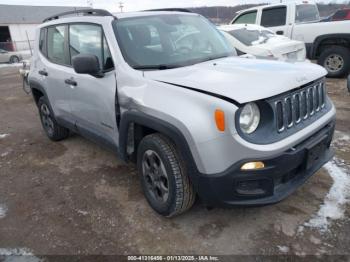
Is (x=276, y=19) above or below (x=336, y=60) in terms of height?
above

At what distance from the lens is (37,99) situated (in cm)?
552

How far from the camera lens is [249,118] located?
2.42 meters

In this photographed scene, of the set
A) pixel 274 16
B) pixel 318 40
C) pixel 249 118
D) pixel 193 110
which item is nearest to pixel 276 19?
pixel 274 16

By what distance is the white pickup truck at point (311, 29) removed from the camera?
7.99 m

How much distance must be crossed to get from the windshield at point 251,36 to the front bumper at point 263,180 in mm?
5113

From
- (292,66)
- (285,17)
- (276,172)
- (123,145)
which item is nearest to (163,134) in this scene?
(123,145)

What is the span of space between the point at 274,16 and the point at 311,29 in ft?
4.22

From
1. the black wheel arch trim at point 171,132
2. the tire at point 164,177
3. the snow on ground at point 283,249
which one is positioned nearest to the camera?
the black wheel arch trim at point 171,132

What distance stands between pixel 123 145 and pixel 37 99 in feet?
10.0

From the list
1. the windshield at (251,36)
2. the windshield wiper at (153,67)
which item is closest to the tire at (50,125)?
the windshield wiper at (153,67)

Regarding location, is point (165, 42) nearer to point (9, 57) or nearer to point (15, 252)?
point (15, 252)

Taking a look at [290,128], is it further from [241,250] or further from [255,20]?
[255,20]

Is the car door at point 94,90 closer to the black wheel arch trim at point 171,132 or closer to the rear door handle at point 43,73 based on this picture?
the black wheel arch trim at point 171,132

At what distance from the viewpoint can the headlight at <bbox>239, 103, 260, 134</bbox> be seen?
238 cm
